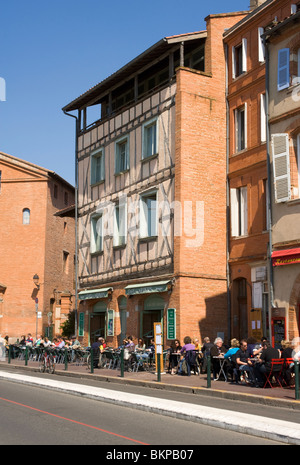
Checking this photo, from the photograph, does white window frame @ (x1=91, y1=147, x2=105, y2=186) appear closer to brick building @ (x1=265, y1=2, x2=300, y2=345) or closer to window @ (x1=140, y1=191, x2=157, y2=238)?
window @ (x1=140, y1=191, x2=157, y2=238)

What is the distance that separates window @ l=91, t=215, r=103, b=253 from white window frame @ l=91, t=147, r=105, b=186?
167 centimetres

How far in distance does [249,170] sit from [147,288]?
19.2 ft

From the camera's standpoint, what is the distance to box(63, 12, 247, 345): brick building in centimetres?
2375

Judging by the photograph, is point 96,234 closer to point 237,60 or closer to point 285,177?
point 237,60

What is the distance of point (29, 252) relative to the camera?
145 ft

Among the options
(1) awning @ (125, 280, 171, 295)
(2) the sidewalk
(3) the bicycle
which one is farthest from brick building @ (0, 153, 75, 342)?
(2) the sidewalk

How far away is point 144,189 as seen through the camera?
2603 centimetres

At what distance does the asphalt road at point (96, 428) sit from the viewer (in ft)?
28.4

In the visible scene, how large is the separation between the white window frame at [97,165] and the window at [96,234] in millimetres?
1667

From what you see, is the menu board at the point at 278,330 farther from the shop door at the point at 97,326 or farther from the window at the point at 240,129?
the shop door at the point at 97,326

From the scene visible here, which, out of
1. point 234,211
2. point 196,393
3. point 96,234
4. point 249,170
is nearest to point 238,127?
point 249,170
